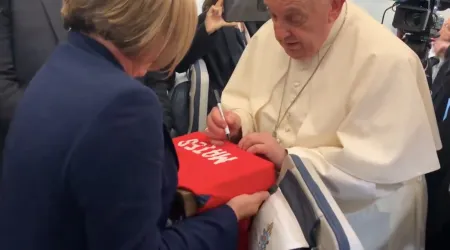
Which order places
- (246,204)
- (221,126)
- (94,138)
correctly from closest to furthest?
(94,138)
(246,204)
(221,126)

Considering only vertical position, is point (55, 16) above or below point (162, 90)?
above

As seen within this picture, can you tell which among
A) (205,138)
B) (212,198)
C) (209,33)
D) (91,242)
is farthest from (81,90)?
(209,33)

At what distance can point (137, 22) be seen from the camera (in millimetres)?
817

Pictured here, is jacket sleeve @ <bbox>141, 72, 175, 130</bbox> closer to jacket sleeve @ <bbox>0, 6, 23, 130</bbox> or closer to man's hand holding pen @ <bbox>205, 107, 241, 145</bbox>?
jacket sleeve @ <bbox>0, 6, 23, 130</bbox>

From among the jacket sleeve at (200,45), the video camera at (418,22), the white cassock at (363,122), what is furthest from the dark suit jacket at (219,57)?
the white cassock at (363,122)

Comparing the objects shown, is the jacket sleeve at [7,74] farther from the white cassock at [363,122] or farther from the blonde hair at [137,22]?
the blonde hair at [137,22]

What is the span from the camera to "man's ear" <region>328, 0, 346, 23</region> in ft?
4.04

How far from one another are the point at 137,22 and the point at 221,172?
1.27 feet

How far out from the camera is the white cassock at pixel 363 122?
122cm

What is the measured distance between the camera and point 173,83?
2256 millimetres

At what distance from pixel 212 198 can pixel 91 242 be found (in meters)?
0.28

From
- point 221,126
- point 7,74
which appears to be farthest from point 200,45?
point 221,126

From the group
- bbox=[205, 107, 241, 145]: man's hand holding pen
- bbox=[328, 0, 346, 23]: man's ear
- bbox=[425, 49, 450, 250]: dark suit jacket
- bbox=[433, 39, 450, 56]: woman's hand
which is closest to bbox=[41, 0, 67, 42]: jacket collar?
bbox=[205, 107, 241, 145]: man's hand holding pen

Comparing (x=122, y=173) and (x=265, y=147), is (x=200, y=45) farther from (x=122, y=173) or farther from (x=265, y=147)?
(x=122, y=173)
